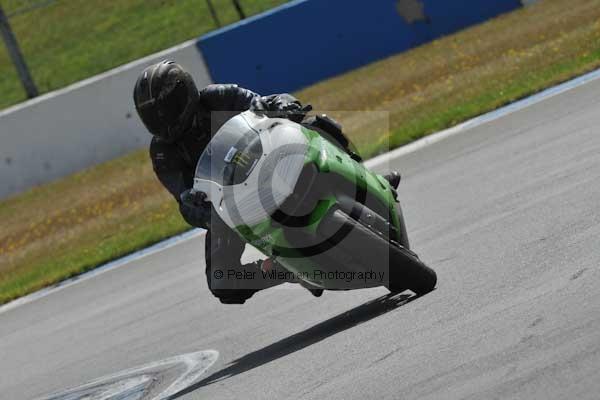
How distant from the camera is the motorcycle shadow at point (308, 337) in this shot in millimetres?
7129

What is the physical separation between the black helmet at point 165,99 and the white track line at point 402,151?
617 centimetres

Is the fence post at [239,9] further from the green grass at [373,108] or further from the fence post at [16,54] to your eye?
the fence post at [16,54]

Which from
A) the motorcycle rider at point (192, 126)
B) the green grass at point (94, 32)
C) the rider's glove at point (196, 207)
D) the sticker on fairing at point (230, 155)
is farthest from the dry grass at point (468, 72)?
the sticker on fairing at point (230, 155)

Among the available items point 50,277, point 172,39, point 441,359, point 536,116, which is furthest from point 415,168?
point 172,39

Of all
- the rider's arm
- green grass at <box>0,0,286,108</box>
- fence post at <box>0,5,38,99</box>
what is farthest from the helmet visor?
green grass at <box>0,0,286,108</box>

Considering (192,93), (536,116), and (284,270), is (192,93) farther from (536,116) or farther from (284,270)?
(536,116)

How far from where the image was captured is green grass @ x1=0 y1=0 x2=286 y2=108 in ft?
86.1

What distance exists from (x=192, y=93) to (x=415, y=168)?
554cm

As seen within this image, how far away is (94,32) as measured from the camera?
29.0 meters

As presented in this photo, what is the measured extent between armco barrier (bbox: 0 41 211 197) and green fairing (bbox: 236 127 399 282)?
586 inches

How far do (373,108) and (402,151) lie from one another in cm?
459

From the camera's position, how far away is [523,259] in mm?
7113

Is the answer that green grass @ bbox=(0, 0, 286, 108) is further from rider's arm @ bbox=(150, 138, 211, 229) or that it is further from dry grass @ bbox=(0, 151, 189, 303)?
rider's arm @ bbox=(150, 138, 211, 229)

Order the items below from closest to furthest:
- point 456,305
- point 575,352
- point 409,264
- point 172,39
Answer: point 575,352 → point 456,305 → point 409,264 → point 172,39
